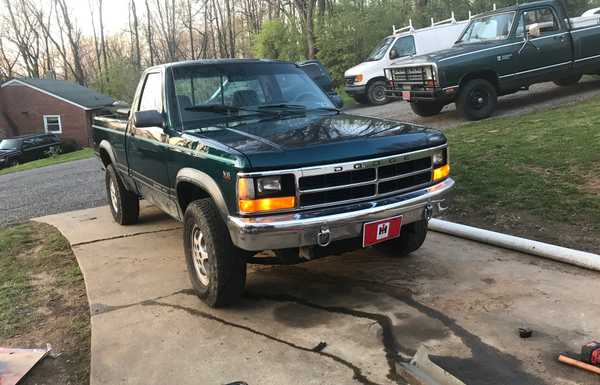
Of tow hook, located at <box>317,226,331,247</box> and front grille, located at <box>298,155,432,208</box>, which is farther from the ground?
front grille, located at <box>298,155,432,208</box>

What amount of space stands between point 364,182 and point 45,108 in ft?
117

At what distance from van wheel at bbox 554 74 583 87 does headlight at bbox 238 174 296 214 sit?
33.1ft

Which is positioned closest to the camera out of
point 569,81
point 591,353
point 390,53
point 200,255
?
point 591,353

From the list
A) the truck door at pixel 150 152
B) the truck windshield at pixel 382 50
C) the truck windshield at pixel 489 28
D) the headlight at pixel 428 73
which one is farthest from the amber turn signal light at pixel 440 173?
the truck windshield at pixel 382 50

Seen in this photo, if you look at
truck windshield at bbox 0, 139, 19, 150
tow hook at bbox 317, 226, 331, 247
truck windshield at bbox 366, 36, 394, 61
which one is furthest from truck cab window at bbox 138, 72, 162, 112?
truck windshield at bbox 0, 139, 19, 150

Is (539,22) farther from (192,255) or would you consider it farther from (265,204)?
(265,204)

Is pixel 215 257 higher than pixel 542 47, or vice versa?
pixel 542 47

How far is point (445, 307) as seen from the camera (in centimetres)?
384

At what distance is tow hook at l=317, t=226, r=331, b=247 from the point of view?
3471 mm

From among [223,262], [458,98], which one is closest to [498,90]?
[458,98]

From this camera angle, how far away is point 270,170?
3.41 m

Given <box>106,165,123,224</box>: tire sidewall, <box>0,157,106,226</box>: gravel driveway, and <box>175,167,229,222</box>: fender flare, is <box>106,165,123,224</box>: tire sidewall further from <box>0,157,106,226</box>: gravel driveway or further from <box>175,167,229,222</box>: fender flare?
<box>175,167,229,222</box>: fender flare

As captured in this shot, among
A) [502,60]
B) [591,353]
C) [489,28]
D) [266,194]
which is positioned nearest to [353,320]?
[266,194]

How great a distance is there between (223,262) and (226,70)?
1.97 m
